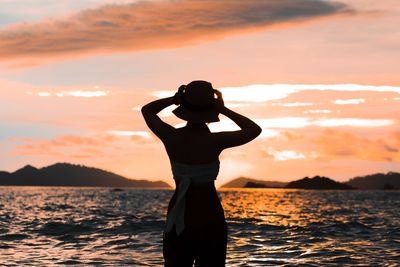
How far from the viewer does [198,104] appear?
5.05m

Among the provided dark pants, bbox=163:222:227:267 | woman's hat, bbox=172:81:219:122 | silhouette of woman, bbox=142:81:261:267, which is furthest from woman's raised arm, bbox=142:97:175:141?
dark pants, bbox=163:222:227:267

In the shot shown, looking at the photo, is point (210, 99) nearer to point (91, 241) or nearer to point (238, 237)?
point (91, 241)

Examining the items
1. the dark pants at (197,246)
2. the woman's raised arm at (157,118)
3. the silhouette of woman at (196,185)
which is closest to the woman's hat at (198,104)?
the silhouette of woman at (196,185)

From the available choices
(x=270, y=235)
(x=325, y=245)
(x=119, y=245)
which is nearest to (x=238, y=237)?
(x=270, y=235)

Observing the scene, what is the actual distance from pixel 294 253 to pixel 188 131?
13354 mm

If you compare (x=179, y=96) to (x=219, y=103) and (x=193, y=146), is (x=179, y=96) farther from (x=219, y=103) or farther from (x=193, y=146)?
(x=193, y=146)

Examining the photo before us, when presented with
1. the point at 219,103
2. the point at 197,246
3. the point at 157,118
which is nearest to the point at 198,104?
the point at 219,103

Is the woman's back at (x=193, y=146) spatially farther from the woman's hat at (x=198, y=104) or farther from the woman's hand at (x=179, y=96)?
the woman's hand at (x=179, y=96)

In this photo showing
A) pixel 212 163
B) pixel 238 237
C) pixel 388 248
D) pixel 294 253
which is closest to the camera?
pixel 212 163

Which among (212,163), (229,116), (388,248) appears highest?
(229,116)

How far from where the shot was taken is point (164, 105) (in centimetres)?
514

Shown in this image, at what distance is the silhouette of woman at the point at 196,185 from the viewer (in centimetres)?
493

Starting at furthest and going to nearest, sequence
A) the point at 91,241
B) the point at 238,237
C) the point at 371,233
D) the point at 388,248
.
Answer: the point at 371,233
the point at 238,237
the point at 91,241
the point at 388,248

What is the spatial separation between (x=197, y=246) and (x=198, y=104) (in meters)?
1.16
